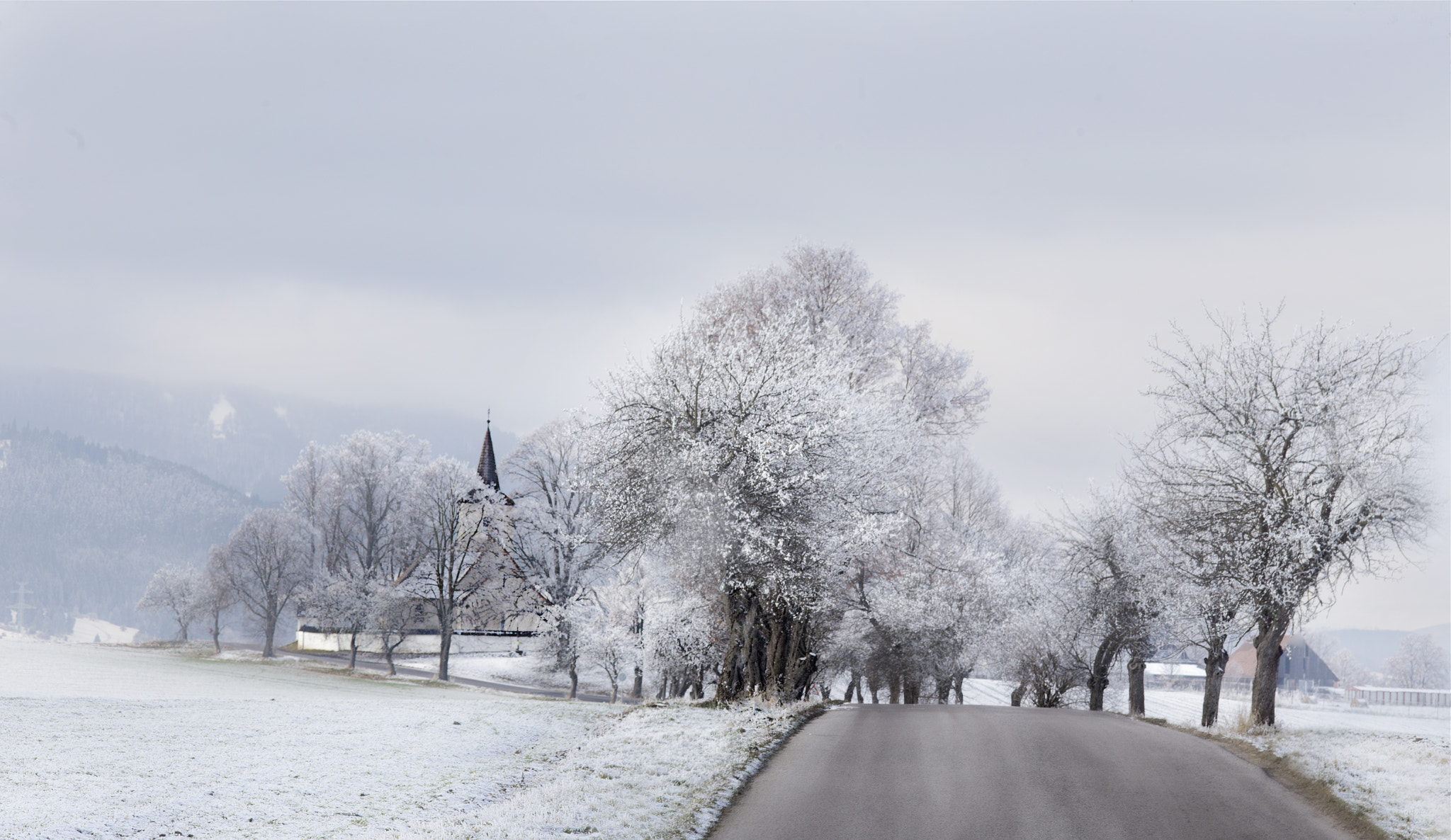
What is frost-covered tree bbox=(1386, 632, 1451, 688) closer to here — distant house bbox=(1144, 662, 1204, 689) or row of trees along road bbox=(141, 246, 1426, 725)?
distant house bbox=(1144, 662, 1204, 689)

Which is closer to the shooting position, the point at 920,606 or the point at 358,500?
the point at 920,606

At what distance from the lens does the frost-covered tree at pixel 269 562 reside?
60.8 meters

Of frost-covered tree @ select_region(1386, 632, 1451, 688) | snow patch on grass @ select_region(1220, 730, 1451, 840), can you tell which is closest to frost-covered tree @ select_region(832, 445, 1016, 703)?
snow patch on grass @ select_region(1220, 730, 1451, 840)

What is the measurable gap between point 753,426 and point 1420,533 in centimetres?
1285

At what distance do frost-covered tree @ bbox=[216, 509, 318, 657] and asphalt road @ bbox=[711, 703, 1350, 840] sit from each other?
180 feet

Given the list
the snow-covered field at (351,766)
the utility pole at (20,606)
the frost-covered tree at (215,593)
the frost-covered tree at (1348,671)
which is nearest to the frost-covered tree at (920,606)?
the snow-covered field at (351,766)

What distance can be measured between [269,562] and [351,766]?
52.2 m

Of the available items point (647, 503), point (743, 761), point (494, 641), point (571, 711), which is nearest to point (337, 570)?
point (494, 641)

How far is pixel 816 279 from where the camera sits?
2914cm

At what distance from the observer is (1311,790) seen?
38.0 ft

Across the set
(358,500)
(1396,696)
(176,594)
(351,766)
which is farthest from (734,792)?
(1396,696)

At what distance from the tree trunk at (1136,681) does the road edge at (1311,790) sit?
14680 millimetres

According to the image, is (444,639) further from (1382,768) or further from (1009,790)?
(1382,768)

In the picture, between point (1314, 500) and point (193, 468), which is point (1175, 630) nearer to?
point (1314, 500)
